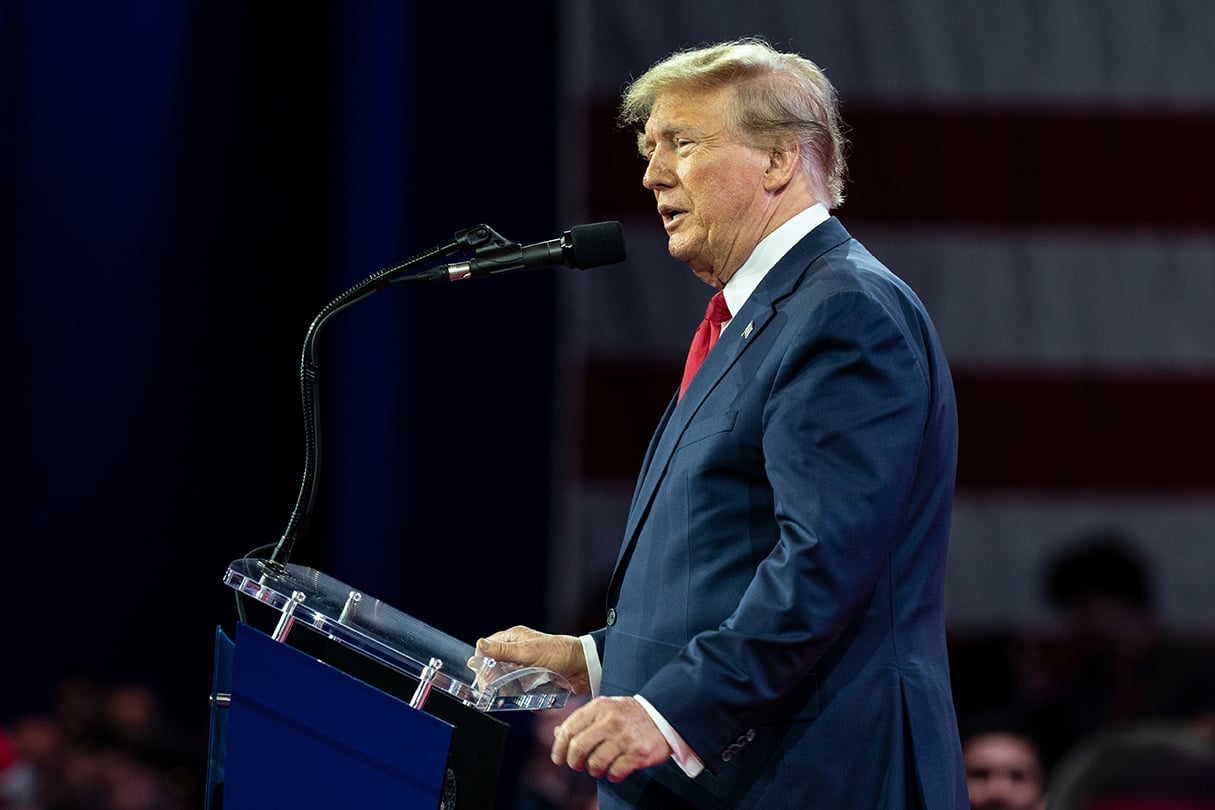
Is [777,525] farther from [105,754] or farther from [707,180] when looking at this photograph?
[105,754]

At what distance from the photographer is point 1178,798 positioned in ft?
2.27

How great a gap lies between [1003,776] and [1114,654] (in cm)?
122

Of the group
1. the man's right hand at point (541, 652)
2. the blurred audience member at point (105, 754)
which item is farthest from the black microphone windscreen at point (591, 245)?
the blurred audience member at point (105, 754)

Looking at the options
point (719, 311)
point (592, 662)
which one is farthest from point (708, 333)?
point (592, 662)

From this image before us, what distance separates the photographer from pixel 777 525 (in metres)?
1.62

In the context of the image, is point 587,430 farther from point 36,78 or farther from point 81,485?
point 36,78

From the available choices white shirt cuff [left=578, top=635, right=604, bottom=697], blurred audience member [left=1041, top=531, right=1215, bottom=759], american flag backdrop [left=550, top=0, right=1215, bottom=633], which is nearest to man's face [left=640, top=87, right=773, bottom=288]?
white shirt cuff [left=578, top=635, right=604, bottom=697]

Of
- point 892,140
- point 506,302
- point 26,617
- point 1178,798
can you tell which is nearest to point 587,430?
point 506,302

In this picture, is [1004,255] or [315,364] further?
[1004,255]

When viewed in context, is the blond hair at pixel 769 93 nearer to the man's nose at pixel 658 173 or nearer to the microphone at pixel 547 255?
the man's nose at pixel 658 173

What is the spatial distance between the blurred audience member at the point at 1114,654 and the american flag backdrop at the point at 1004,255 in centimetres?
7

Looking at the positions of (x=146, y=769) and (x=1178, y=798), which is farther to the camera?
(x=146, y=769)

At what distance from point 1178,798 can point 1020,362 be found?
150 inches

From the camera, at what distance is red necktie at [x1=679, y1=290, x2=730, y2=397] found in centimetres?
182
